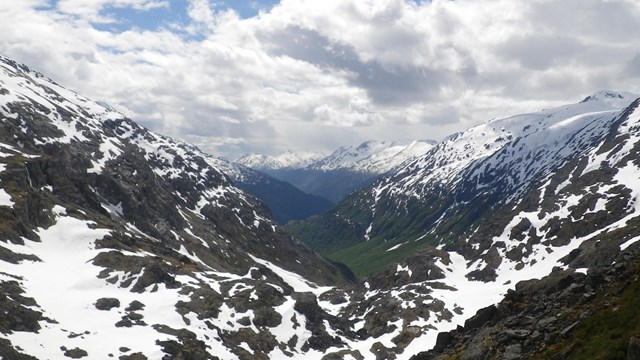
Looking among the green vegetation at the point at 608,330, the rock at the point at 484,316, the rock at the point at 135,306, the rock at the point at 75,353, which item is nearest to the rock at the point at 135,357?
the rock at the point at 75,353

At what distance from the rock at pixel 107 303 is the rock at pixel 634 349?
357ft

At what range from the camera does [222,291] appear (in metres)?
146

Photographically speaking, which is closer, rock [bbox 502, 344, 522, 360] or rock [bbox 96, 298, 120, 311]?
rock [bbox 502, 344, 522, 360]

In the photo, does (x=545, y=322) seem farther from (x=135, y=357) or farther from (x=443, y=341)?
(x=135, y=357)

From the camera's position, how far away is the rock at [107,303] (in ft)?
380

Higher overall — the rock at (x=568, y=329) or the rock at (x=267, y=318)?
the rock at (x=267, y=318)

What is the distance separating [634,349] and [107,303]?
110 m

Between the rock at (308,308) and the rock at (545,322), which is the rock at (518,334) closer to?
the rock at (545,322)

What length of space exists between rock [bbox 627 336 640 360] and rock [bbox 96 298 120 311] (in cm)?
10870

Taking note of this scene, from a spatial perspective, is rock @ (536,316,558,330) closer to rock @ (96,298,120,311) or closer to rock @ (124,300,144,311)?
rock @ (124,300,144,311)

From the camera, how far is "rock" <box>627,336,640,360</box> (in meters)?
27.9

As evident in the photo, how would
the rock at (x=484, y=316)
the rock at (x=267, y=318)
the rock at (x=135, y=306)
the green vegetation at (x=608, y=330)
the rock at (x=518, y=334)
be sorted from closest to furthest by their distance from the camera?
the green vegetation at (x=608, y=330)
the rock at (x=518, y=334)
the rock at (x=484, y=316)
the rock at (x=135, y=306)
the rock at (x=267, y=318)

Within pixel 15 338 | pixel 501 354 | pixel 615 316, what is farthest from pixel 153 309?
pixel 615 316

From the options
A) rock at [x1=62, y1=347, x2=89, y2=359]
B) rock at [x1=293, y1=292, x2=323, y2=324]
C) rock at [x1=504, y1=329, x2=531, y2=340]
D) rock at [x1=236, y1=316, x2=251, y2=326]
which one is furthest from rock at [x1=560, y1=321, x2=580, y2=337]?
rock at [x1=293, y1=292, x2=323, y2=324]
